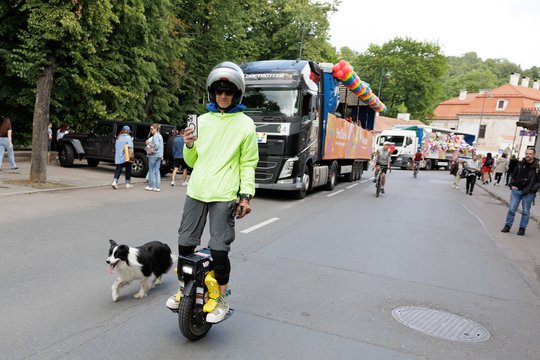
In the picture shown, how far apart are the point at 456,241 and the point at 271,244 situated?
4.02 meters

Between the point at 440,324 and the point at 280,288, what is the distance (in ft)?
5.60

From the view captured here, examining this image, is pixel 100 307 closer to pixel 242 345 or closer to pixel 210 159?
pixel 242 345

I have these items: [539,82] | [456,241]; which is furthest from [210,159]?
[539,82]

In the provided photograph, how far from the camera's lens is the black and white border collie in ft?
13.2

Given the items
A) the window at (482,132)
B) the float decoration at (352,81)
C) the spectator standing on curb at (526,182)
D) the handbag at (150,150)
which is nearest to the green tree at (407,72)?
the window at (482,132)

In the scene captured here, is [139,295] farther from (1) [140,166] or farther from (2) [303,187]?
(1) [140,166]

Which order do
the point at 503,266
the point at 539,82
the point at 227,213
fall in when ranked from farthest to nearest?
1. the point at 539,82
2. the point at 503,266
3. the point at 227,213

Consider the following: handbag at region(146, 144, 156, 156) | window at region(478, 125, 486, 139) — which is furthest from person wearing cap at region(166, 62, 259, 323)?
window at region(478, 125, 486, 139)

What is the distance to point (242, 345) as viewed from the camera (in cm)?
349

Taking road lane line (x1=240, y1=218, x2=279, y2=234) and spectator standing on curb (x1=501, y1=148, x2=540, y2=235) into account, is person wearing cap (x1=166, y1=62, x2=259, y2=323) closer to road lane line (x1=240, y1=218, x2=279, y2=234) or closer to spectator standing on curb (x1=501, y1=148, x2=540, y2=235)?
road lane line (x1=240, y1=218, x2=279, y2=234)

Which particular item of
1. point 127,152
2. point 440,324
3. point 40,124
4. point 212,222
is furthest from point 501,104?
point 212,222

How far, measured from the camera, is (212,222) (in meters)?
3.34

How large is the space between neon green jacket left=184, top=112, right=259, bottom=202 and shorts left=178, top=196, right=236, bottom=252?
63 mm

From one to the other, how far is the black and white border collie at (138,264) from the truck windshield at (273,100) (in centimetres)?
793
